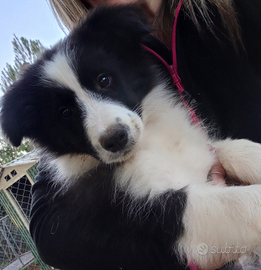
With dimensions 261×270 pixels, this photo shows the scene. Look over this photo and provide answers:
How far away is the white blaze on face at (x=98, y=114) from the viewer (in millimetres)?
1380

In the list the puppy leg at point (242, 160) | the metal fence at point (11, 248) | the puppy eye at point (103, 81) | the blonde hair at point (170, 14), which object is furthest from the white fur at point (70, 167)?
the metal fence at point (11, 248)

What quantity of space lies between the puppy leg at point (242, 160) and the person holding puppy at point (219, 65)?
0.07 m

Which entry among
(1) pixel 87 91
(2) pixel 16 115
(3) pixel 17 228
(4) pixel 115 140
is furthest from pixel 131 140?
(3) pixel 17 228

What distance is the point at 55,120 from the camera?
62.1 inches

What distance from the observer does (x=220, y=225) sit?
3.84 feet

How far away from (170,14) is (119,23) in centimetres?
55

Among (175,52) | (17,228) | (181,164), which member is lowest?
(17,228)

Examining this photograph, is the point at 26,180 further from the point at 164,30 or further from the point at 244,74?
the point at 244,74

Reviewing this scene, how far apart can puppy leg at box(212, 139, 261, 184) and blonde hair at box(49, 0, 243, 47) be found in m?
0.61

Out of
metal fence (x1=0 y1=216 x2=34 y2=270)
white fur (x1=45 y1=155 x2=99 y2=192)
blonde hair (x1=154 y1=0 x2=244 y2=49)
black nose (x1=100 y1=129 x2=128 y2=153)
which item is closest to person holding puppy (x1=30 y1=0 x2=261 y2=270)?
blonde hair (x1=154 y1=0 x2=244 y2=49)

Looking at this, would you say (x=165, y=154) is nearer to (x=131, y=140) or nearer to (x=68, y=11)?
(x=131, y=140)

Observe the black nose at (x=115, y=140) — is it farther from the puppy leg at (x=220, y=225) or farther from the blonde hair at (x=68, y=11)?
the blonde hair at (x=68, y=11)

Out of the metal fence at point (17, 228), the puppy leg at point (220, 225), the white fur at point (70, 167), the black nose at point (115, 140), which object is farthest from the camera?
the metal fence at point (17, 228)

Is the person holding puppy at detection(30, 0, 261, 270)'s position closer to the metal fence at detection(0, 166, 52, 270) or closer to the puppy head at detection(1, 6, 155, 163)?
the puppy head at detection(1, 6, 155, 163)
